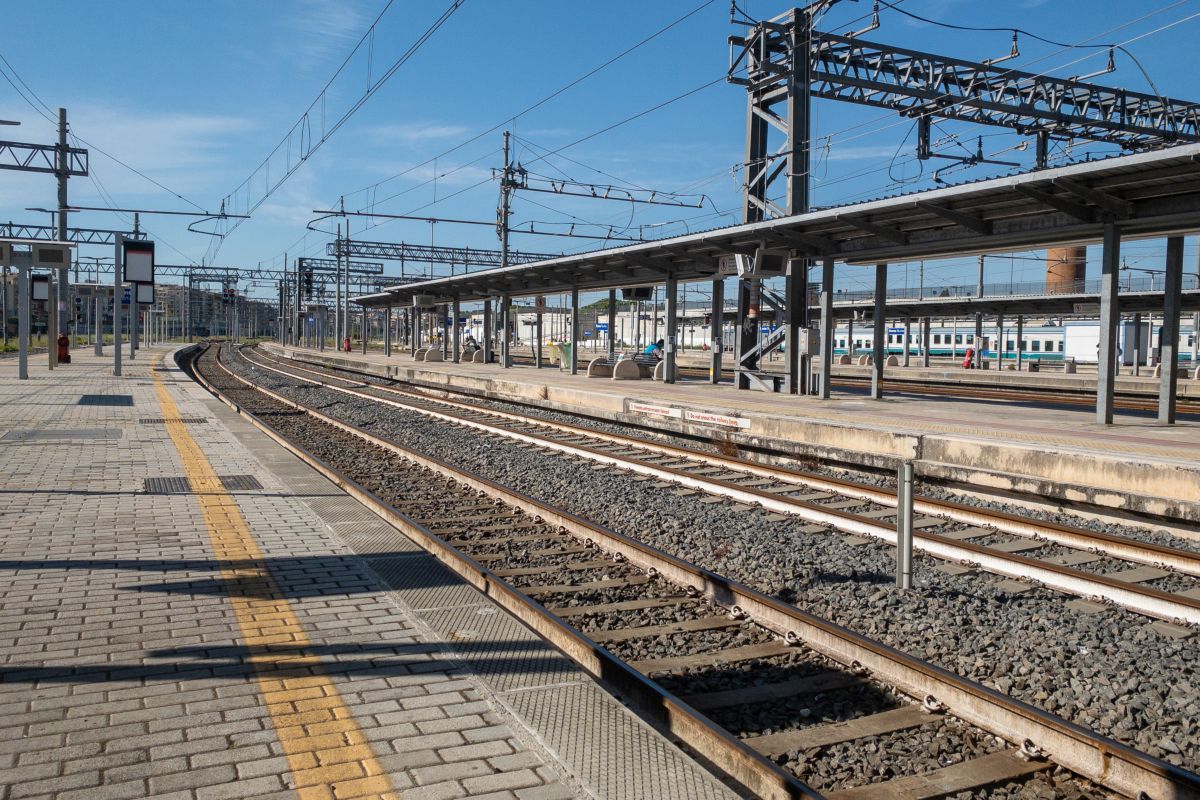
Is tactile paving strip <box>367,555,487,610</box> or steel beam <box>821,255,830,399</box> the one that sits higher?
steel beam <box>821,255,830,399</box>

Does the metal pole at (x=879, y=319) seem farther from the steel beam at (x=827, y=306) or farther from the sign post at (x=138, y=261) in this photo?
the sign post at (x=138, y=261)

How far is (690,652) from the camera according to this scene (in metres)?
5.29

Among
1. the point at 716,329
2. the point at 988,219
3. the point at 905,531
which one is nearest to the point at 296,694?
the point at 905,531

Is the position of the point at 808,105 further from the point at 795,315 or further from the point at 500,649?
the point at 500,649

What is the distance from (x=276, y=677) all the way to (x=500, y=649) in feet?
3.58

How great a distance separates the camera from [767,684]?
4809 millimetres

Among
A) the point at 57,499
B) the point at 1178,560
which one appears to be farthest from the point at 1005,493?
the point at 57,499

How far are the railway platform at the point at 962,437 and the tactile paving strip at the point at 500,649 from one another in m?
6.17

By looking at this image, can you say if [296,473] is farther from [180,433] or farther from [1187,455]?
[1187,455]

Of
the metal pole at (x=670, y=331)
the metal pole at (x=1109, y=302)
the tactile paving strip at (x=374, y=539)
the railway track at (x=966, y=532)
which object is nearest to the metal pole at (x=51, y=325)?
the metal pole at (x=670, y=331)

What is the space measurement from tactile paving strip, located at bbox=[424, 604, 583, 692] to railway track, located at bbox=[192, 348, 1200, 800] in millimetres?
195

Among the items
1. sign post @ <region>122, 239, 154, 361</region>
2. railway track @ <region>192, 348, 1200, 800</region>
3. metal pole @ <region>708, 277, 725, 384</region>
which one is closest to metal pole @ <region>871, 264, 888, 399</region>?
metal pole @ <region>708, 277, 725, 384</region>

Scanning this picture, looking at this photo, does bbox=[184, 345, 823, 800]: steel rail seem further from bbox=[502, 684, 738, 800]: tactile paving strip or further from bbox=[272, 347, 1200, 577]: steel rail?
bbox=[272, 347, 1200, 577]: steel rail

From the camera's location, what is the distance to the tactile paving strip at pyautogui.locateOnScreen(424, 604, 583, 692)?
4574 mm
